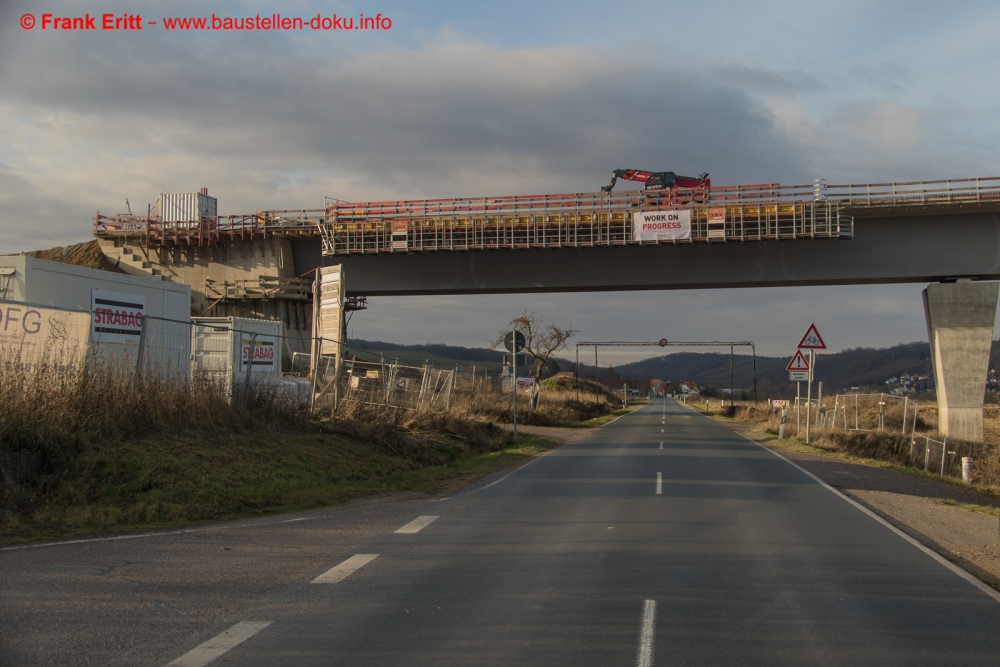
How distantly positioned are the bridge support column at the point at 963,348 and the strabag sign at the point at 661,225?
10.7m

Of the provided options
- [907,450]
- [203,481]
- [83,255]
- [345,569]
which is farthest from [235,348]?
[83,255]

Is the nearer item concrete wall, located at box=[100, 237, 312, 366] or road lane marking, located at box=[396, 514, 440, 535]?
road lane marking, located at box=[396, 514, 440, 535]

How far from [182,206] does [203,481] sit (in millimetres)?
33835

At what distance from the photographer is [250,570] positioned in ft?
22.5

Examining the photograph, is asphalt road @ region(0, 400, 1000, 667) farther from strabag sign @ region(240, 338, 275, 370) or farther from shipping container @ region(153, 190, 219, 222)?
shipping container @ region(153, 190, 219, 222)

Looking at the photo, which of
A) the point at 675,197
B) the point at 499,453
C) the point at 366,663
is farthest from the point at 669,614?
the point at 675,197

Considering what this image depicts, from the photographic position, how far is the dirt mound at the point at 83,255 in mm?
40072

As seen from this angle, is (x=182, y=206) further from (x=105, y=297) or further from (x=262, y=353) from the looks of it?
(x=105, y=297)

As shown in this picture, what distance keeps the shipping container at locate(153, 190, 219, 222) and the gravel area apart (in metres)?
32.5

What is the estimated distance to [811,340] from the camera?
2495 centimetres

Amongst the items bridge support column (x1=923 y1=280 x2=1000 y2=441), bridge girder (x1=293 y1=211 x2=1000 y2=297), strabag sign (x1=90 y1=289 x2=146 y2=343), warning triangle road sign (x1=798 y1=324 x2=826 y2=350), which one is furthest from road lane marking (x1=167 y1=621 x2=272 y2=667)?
bridge support column (x1=923 y1=280 x2=1000 y2=441)

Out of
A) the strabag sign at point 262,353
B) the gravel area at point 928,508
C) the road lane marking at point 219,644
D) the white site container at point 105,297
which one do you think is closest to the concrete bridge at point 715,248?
the strabag sign at point 262,353

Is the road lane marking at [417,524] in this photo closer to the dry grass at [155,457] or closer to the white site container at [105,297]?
the dry grass at [155,457]

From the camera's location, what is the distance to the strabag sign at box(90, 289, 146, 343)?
1791cm
